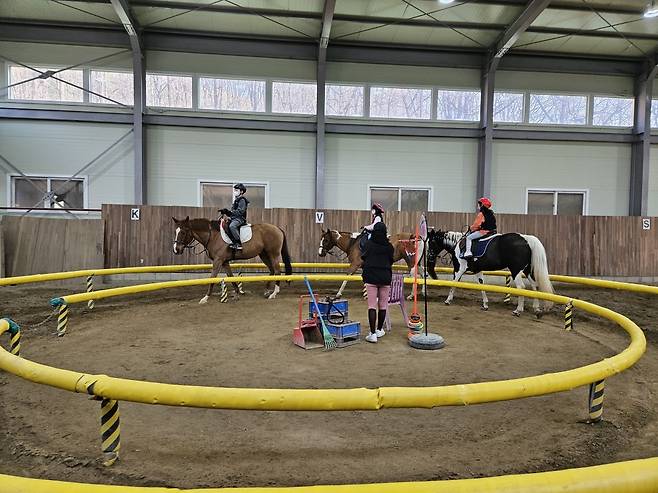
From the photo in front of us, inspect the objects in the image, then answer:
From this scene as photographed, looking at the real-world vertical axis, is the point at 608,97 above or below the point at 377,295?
above

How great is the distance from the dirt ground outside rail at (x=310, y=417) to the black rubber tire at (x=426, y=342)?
161 millimetres

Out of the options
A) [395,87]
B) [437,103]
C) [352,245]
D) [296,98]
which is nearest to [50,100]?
[296,98]

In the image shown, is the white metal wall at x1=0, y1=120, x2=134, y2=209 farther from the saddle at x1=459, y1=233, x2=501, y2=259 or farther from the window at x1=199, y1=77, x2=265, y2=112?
the saddle at x1=459, y1=233, x2=501, y2=259

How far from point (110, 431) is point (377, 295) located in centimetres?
384

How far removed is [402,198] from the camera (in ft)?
49.5

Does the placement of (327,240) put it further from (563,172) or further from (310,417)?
(563,172)

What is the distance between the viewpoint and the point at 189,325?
7.25m

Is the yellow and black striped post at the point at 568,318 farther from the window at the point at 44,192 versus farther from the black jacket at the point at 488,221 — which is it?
the window at the point at 44,192

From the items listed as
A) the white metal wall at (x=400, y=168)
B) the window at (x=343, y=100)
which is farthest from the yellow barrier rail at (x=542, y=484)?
the window at (x=343, y=100)

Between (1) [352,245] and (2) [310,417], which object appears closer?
(2) [310,417]

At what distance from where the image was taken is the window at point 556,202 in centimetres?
1541

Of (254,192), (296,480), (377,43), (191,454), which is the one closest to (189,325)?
(191,454)

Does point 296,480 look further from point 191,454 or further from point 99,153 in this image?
point 99,153

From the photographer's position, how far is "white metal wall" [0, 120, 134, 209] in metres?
13.4
